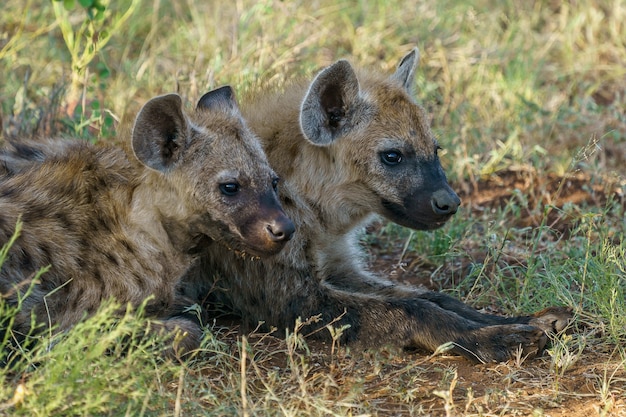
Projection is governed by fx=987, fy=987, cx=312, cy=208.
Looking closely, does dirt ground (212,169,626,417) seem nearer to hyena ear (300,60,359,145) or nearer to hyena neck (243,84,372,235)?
hyena neck (243,84,372,235)

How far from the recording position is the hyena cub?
11.7 ft

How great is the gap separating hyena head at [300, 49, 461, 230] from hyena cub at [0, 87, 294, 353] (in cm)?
43

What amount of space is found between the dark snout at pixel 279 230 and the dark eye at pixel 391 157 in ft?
2.28

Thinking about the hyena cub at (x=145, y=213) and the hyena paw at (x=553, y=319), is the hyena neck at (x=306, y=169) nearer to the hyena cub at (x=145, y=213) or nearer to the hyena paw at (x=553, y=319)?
the hyena cub at (x=145, y=213)

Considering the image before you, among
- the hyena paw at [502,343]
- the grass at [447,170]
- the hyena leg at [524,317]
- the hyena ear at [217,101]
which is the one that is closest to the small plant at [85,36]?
the grass at [447,170]

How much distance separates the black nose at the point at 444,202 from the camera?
Result: 156 inches

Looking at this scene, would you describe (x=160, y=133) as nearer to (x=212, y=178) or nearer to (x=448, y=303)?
(x=212, y=178)

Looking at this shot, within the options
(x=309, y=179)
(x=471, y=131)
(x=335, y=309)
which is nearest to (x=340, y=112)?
(x=309, y=179)

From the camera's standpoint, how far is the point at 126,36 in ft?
23.2

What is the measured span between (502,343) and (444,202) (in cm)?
61

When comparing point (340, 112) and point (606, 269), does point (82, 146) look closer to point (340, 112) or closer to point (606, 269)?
point (340, 112)

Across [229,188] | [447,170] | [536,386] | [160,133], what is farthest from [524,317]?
[447,170]

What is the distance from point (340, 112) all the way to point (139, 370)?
1521mm

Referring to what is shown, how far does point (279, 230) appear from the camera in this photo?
354 centimetres
